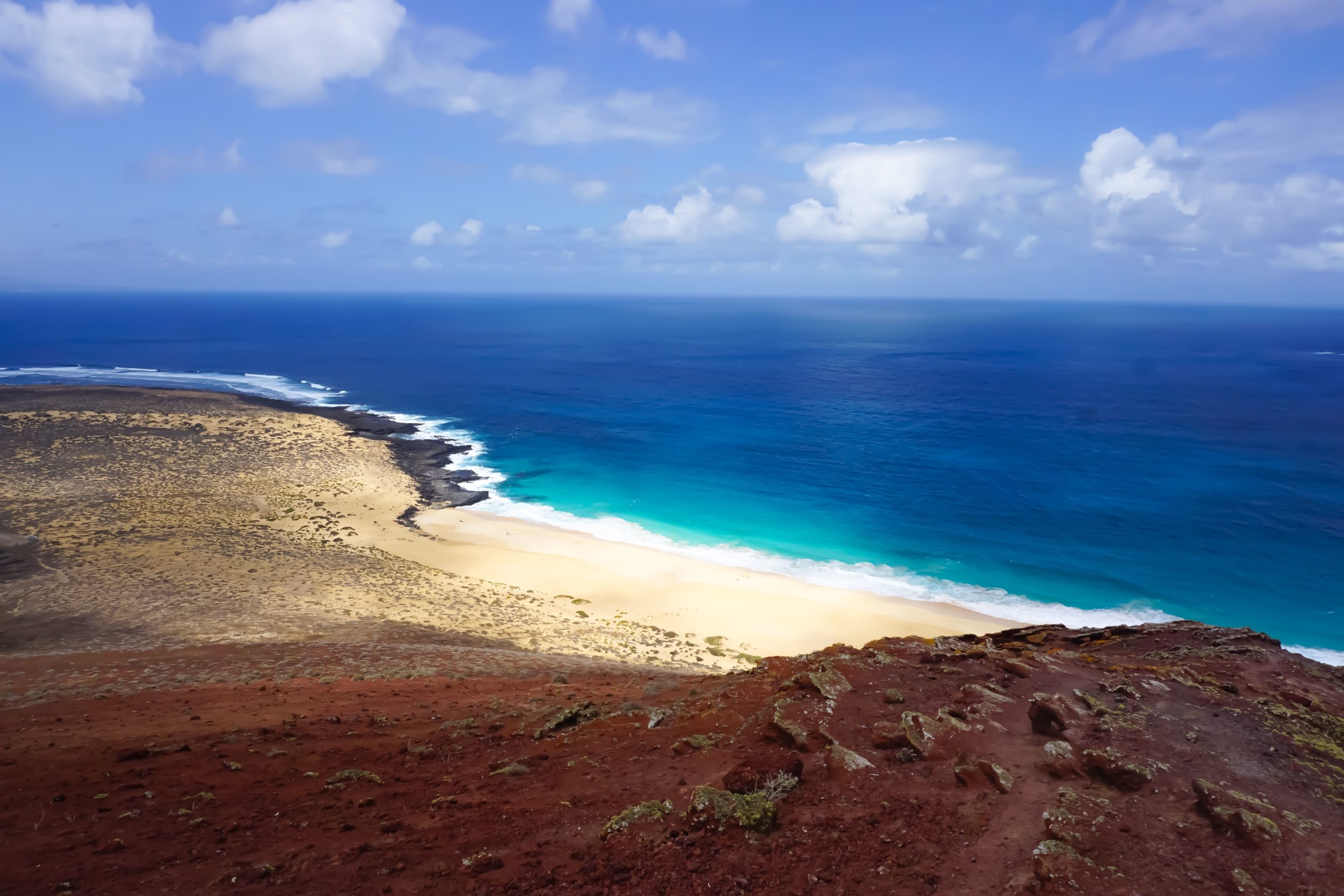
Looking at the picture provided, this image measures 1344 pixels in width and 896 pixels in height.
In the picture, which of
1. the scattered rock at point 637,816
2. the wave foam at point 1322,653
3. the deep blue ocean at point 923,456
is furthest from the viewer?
the deep blue ocean at point 923,456

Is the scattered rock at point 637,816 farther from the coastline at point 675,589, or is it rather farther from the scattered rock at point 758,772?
the coastline at point 675,589

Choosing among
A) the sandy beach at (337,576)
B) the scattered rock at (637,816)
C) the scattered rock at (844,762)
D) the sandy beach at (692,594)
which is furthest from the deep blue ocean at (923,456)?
the scattered rock at (637,816)

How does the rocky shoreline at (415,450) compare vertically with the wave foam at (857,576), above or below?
above

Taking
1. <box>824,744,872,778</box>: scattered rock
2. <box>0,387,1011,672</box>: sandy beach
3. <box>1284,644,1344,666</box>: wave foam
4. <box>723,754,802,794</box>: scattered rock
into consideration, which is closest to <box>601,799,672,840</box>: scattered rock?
<box>723,754,802,794</box>: scattered rock

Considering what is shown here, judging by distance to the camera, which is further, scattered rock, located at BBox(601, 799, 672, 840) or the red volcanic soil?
scattered rock, located at BBox(601, 799, 672, 840)

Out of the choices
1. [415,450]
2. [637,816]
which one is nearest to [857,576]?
[637,816]

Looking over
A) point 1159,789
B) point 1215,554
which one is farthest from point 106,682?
point 1215,554

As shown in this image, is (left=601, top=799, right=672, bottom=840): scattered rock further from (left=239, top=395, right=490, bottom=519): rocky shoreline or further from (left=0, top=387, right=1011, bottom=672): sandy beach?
(left=239, top=395, right=490, bottom=519): rocky shoreline

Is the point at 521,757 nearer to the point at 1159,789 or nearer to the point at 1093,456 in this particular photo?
the point at 1159,789
